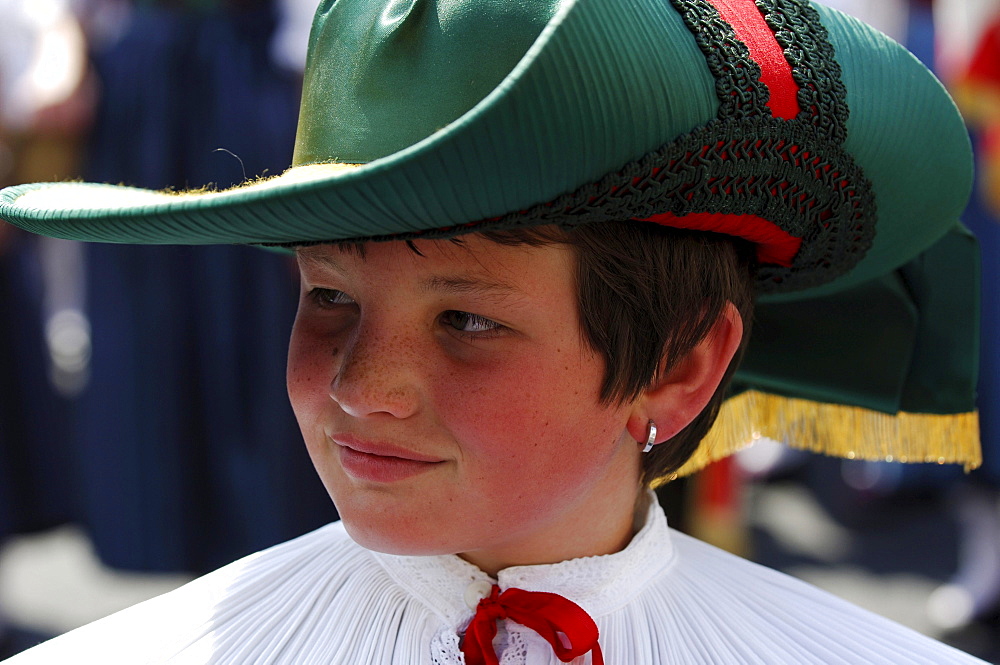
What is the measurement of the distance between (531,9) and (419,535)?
0.58m

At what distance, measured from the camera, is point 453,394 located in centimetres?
109

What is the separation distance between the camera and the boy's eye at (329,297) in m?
1.23

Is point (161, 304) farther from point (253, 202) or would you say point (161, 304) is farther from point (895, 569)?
point (895, 569)

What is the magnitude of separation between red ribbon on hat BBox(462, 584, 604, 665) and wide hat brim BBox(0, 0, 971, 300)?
0.49m

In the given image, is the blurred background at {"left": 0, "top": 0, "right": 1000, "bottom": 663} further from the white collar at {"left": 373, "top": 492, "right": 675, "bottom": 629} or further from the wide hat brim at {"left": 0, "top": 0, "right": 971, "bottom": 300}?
the wide hat brim at {"left": 0, "top": 0, "right": 971, "bottom": 300}

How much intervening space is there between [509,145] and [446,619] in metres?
0.67

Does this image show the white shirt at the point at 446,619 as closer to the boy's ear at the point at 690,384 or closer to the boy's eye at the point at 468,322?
the boy's ear at the point at 690,384

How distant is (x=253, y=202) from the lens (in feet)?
2.89

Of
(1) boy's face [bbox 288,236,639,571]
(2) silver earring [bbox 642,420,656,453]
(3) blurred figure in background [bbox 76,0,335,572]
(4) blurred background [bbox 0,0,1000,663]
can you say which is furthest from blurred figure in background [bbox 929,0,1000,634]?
A: (1) boy's face [bbox 288,236,639,571]

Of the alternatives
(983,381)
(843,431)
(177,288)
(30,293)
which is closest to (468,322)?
(843,431)

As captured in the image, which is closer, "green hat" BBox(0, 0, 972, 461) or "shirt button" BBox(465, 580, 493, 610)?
"green hat" BBox(0, 0, 972, 461)

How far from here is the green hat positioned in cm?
86

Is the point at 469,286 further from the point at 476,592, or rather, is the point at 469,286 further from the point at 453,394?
the point at 476,592

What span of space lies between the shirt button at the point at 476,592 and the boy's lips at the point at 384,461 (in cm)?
25
